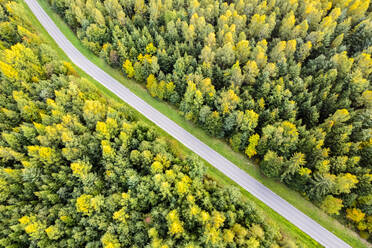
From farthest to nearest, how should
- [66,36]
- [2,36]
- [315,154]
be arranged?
[66,36] < [2,36] < [315,154]

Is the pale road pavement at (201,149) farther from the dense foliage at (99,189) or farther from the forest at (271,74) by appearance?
the dense foliage at (99,189)

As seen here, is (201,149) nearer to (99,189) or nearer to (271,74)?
(99,189)

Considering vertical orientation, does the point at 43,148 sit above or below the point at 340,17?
below

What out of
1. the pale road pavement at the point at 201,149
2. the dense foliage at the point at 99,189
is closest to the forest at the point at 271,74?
the pale road pavement at the point at 201,149

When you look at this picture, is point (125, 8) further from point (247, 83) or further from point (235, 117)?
point (235, 117)

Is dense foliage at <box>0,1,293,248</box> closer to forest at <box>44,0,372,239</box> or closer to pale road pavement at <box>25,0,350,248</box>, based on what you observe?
pale road pavement at <box>25,0,350,248</box>

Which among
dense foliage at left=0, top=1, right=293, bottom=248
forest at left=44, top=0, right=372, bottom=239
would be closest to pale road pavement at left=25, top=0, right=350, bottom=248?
forest at left=44, top=0, right=372, bottom=239

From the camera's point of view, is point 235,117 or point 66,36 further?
point 66,36

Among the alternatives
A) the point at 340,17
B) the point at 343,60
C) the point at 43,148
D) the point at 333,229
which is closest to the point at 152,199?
the point at 43,148
